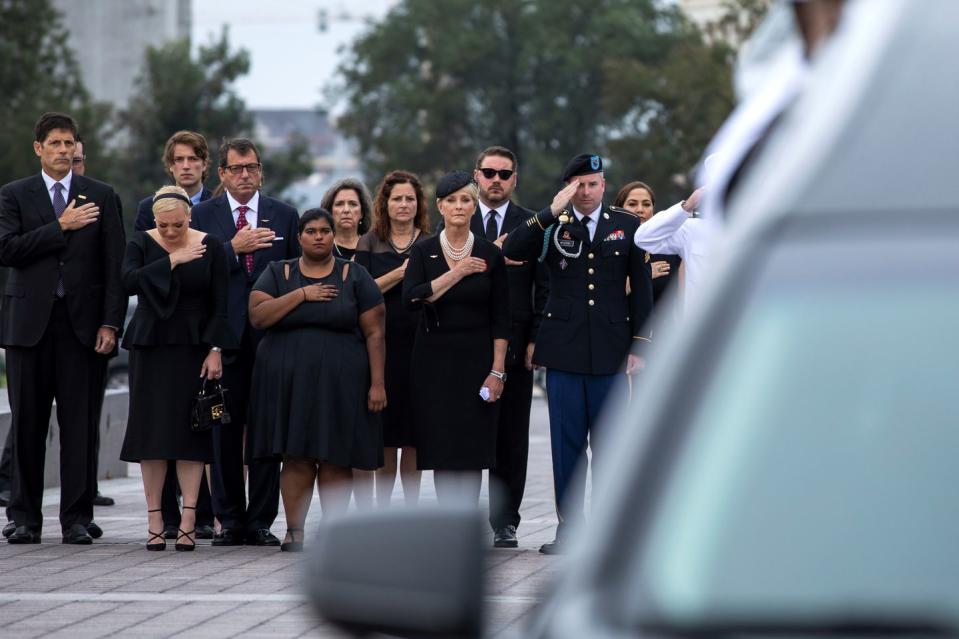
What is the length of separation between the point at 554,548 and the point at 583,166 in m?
2.13

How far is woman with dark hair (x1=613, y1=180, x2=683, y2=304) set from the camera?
13.7 meters

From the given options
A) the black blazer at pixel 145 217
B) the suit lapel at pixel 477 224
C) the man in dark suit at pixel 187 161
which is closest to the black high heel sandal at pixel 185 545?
the black blazer at pixel 145 217

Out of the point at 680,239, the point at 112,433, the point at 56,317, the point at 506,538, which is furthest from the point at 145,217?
the point at 112,433

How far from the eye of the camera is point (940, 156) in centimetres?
243

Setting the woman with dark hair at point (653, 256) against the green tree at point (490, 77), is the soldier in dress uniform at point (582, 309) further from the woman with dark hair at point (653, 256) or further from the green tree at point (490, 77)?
the green tree at point (490, 77)

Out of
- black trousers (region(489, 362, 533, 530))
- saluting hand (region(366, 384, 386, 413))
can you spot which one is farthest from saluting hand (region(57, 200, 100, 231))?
black trousers (region(489, 362, 533, 530))

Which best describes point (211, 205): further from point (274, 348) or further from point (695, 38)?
point (695, 38)

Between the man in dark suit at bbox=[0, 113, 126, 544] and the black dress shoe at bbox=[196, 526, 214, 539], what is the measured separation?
0.69m

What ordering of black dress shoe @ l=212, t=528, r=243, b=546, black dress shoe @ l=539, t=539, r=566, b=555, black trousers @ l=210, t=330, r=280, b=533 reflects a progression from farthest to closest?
black trousers @ l=210, t=330, r=280, b=533 → black dress shoe @ l=212, t=528, r=243, b=546 → black dress shoe @ l=539, t=539, r=566, b=555

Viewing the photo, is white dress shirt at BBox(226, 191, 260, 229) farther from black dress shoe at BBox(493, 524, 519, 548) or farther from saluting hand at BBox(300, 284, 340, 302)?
black dress shoe at BBox(493, 524, 519, 548)

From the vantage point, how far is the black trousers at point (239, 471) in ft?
36.9

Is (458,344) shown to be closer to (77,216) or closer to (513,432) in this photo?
(513,432)

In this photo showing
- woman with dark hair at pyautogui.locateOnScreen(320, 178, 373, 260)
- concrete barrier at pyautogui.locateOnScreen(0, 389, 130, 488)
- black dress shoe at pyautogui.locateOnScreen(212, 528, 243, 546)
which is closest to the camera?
black dress shoe at pyautogui.locateOnScreen(212, 528, 243, 546)

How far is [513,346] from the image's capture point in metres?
11.3
